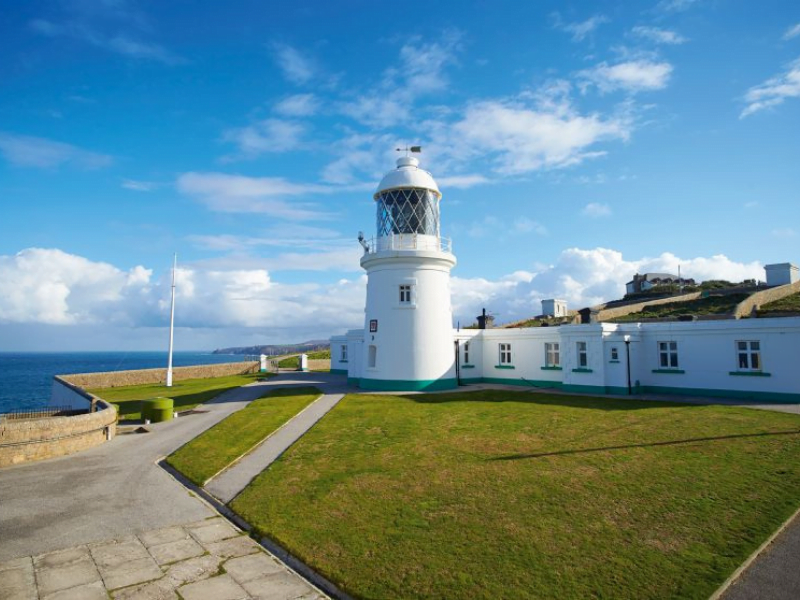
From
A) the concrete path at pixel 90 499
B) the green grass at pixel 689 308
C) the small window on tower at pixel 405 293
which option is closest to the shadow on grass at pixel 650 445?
the concrete path at pixel 90 499

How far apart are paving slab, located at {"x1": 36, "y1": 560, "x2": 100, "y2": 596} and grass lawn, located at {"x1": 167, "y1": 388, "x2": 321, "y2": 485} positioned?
162 inches

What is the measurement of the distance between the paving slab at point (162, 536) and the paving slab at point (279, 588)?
234cm

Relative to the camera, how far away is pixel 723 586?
249 inches

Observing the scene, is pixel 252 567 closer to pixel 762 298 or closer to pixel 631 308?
pixel 762 298

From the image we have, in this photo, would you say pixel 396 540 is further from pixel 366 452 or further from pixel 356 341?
pixel 356 341

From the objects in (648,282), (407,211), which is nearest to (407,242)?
(407,211)

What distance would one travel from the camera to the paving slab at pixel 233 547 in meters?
7.72

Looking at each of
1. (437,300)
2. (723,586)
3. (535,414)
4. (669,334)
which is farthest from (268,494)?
(669,334)

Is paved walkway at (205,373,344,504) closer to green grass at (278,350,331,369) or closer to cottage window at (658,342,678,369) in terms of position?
cottage window at (658,342,678,369)

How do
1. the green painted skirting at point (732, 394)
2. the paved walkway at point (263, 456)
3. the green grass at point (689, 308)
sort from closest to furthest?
the paved walkway at point (263, 456)
the green painted skirting at point (732, 394)
the green grass at point (689, 308)

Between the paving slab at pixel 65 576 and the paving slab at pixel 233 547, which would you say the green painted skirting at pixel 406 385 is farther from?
the paving slab at pixel 65 576

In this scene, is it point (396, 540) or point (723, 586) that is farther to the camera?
point (396, 540)

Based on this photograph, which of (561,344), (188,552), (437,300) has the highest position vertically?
(437,300)

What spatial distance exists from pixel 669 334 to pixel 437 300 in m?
11.4
